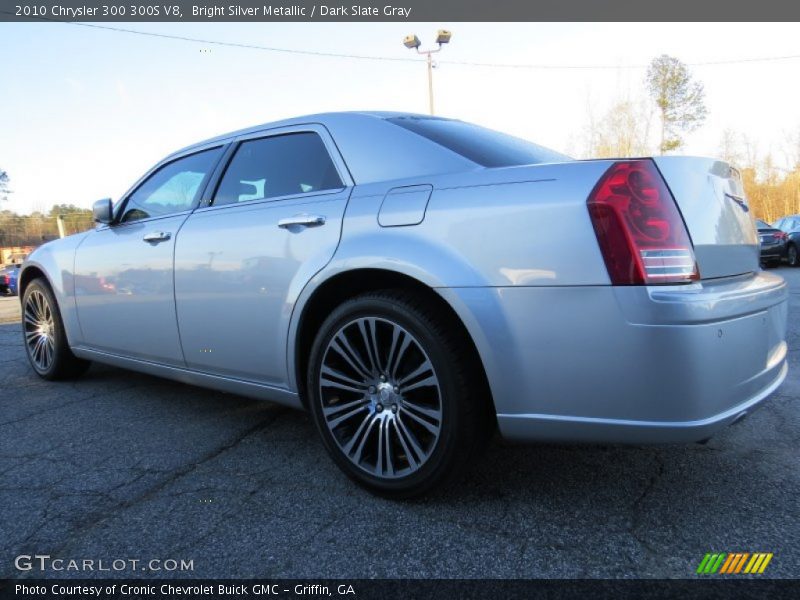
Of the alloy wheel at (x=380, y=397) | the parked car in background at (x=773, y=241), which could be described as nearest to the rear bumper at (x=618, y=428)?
the alloy wheel at (x=380, y=397)

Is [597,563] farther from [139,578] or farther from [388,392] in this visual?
[139,578]

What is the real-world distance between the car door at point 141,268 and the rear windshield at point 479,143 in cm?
129

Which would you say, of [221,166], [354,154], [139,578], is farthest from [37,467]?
[354,154]

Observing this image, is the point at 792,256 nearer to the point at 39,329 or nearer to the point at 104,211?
the point at 104,211

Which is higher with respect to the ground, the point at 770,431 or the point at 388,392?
the point at 388,392

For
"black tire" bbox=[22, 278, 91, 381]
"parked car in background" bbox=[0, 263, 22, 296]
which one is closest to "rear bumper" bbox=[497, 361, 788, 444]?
"black tire" bbox=[22, 278, 91, 381]

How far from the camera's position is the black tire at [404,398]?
1.98 metres

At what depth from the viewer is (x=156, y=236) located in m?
3.17

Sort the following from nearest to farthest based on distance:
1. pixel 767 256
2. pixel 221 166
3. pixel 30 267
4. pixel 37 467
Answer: pixel 37 467 → pixel 221 166 → pixel 30 267 → pixel 767 256

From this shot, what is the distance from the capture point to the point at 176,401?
3711 millimetres

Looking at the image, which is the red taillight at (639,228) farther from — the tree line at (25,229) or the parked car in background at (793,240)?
the tree line at (25,229)

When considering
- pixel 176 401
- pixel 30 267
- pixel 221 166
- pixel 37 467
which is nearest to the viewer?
pixel 37 467

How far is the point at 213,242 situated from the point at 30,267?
247 cm

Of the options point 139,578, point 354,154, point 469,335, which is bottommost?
point 139,578
